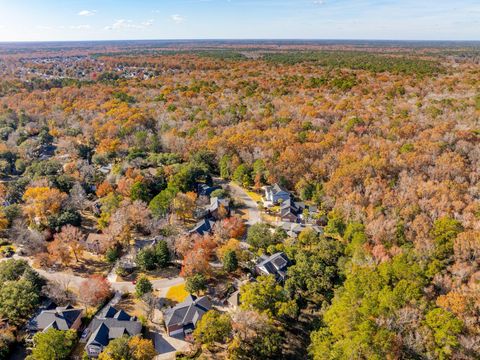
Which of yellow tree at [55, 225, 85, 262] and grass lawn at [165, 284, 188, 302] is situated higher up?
yellow tree at [55, 225, 85, 262]

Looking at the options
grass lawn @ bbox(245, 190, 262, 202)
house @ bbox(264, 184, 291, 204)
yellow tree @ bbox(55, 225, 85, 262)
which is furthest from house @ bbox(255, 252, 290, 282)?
yellow tree @ bbox(55, 225, 85, 262)

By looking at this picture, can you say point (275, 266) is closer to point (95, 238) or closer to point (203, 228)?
point (203, 228)

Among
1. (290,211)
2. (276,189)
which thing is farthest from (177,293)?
(276,189)

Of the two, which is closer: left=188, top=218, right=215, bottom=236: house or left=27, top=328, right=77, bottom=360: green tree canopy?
left=27, top=328, right=77, bottom=360: green tree canopy

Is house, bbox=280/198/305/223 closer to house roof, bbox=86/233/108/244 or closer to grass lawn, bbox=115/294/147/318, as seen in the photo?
grass lawn, bbox=115/294/147/318

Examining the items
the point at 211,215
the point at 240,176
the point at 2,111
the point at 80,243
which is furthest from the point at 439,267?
the point at 2,111

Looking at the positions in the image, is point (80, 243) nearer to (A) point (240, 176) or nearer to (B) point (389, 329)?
(A) point (240, 176)

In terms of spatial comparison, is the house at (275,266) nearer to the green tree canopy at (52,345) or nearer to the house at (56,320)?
the house at (56,320)
